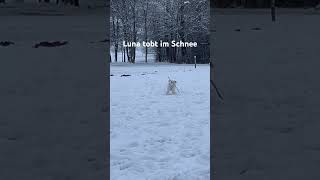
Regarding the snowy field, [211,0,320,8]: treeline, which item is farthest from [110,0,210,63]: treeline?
the snowy field

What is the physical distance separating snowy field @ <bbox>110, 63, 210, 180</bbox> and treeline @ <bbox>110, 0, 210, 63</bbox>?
26805mm

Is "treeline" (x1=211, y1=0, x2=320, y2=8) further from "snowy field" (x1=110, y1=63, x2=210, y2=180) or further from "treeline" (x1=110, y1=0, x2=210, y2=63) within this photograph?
"snowy field" (x1=110, y1=63, x2=210, y2=180)

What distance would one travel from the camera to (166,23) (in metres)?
41.3

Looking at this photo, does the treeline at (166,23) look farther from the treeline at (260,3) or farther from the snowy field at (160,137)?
the snowy field at (160,137)

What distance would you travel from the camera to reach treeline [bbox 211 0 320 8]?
46.1 meters

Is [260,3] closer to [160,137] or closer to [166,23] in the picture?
[166,23]

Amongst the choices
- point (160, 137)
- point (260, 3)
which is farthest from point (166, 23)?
point (160, 137)

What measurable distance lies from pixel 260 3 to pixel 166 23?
10.9 meters
